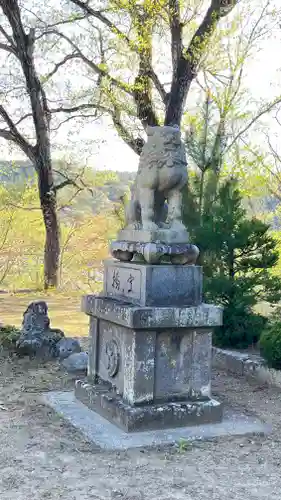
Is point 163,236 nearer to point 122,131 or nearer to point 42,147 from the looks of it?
point 122,131

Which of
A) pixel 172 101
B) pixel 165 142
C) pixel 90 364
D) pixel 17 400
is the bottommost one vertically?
pixel 17 400

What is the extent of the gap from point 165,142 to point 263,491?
3.11 meters

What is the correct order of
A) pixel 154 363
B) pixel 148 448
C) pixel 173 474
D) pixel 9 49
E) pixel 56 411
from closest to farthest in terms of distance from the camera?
pixel 173 474 < pixel 148 448 < pixel 154 363 < pixel 56 411 < pixel 9 49

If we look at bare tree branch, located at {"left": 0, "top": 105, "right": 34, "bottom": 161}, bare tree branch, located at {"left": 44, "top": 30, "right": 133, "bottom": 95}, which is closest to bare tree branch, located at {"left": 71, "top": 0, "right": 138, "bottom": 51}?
bare tree branch, located at {"left": 44, "top": 30, "right": 133, "bottom": 95}

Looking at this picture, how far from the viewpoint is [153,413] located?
16.5ft

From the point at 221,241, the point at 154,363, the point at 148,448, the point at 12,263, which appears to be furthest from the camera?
the point at 12,263

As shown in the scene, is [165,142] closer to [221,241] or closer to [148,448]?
[148,448]

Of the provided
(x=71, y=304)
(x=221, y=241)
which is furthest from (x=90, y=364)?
(x=71, y=304)

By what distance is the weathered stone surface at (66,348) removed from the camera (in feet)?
25.5

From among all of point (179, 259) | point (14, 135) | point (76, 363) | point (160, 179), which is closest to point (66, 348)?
point (76, 363)

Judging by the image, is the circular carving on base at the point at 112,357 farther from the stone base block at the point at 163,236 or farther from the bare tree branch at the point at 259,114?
the bare tree branch at the point at 259,114

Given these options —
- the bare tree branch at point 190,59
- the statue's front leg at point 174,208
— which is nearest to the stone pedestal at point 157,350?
the statue's front leg at point 174,208

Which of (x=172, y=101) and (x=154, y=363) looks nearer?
(x=154, y=363)

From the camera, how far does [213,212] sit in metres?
8.92
